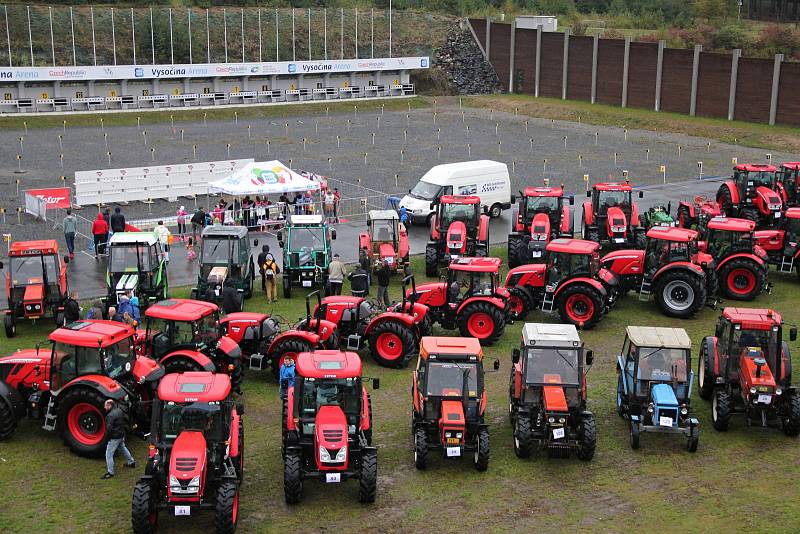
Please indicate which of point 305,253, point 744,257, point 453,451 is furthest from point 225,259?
point 744,257

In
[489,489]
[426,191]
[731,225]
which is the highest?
[731,225]

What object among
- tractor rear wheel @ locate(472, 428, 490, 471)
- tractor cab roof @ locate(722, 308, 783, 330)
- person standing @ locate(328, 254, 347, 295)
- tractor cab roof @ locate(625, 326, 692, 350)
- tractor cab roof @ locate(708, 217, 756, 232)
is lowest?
tractor rear wheel @ locate(472, 428, 490, 471)

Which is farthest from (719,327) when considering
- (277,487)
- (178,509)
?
(178,509)

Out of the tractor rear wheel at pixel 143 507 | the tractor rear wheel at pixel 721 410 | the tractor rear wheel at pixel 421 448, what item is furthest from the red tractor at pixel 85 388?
the tractor rear wheel at pixel 721 410

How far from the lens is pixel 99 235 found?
28.2m

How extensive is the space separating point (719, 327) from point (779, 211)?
14158 millimetres

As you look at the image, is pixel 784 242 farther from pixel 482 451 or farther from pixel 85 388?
pixel 85 388

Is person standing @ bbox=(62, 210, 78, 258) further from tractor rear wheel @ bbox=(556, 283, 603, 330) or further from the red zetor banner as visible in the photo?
tractor rear wheel @ bbox=(556, 283, 603, 330)

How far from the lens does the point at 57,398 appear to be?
49.3ft

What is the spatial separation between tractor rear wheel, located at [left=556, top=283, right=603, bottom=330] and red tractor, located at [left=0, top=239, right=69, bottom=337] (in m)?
10.8

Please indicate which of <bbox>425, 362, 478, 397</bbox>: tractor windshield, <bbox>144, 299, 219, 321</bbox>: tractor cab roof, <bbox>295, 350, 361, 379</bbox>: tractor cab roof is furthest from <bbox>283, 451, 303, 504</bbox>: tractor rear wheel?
<bbox>144, 299, 219, 321</bbox>: tractor cab roof

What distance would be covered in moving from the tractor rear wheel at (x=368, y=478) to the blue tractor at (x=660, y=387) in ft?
14.6

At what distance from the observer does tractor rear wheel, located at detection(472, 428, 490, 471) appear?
1461cm

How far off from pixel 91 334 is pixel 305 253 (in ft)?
35.5
